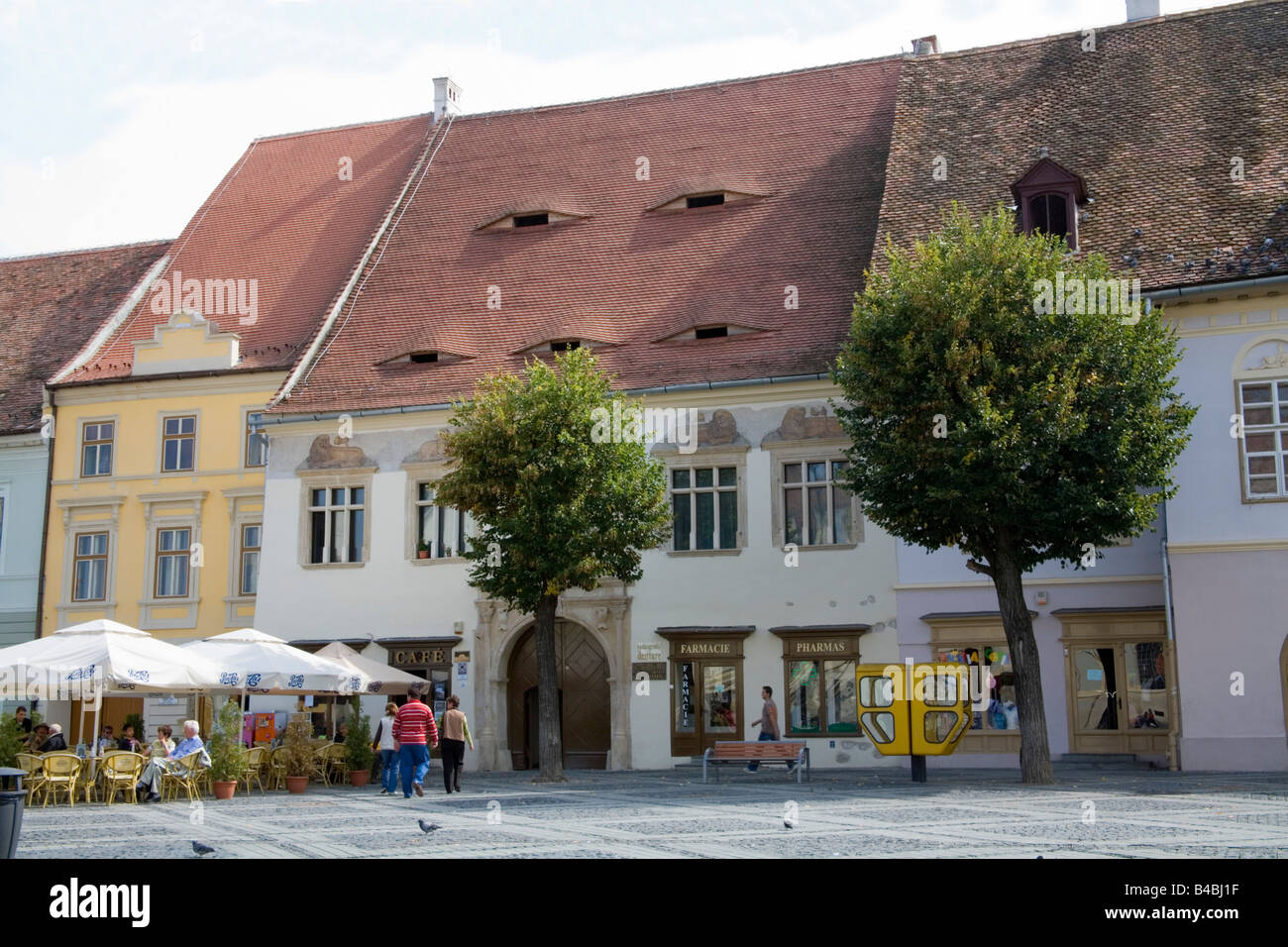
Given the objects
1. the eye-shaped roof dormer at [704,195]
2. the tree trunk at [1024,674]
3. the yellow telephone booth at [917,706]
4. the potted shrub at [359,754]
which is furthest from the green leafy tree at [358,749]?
the eye-shaped roof dormer at [704,195]

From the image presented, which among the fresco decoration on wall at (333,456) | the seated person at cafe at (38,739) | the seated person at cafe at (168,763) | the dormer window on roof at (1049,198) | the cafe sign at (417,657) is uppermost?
the dormer window on roof at (1049,198)

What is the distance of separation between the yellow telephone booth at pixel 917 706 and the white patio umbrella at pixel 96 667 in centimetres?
992

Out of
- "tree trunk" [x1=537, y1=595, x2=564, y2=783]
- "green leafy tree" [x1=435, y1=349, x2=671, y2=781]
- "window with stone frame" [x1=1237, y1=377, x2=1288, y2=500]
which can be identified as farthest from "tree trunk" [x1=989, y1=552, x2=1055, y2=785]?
"tree trunk" [x1=537, y1=595, x2=564, y2=783]

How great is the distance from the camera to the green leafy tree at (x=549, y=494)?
907 inches

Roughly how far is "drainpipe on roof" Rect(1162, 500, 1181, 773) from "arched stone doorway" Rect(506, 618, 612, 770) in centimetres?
1043

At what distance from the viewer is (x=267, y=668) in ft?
72.0

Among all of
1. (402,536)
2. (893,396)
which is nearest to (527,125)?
(402,536)

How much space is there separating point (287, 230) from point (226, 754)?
1766 cm

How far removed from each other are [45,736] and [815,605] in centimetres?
1356

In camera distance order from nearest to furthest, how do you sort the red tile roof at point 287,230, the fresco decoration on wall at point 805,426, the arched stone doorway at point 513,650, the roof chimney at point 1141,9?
1. the fresco decoration on wall at point 805,426
2. the arched stone doorway at point 513,650
3. the roof chimney at point 1141,9
4. the red tile roof at point 287,230

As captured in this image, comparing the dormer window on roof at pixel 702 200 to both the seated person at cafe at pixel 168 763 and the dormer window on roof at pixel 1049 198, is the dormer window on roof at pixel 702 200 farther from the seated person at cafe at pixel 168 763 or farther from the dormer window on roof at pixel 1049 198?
the seated person at cafe at pixel 168 763

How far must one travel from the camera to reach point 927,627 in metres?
25.9

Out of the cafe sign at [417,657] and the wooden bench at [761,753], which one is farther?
the cafe sign at [417,657]
